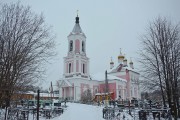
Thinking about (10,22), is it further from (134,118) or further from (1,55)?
(134,118)

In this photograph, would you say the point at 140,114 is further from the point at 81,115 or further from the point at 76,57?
the point at 76,57

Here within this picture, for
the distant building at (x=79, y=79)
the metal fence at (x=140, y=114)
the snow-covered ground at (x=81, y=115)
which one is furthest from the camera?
the distant building at (x=79, y=79)

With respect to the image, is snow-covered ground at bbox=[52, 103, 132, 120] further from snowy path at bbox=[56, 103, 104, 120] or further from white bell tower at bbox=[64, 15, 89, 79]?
white bell tower at bbox=[64, 15, 89, 79]

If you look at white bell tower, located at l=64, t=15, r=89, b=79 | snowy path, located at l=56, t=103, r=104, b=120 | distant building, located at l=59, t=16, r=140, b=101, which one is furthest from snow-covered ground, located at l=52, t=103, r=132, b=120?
white bell tower, located at l=64, t=15, r=89, b=79

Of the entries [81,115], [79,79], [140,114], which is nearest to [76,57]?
[79,79]

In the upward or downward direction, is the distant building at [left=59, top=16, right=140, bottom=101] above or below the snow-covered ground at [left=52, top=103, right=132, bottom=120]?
above

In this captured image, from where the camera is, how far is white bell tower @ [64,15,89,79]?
48.4m

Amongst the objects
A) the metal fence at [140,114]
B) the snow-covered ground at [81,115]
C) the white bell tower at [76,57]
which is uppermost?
the white bell tower at [76,57]

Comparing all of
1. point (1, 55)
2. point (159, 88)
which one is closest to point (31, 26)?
point (1, 55)

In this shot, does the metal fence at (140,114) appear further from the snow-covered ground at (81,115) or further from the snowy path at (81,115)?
the snowy path at (81,115)

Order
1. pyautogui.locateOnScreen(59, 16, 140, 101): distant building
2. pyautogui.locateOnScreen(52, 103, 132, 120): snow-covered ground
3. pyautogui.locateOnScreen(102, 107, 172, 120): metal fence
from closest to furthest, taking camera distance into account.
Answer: pyautogui.locateOnScreen(102, 107, 172, 120): metal fence → pyautogui.locateOnScreen(52, 103, 132, 120): snow-covered ground → pyautogui.locateOnScreen(59, 16, 140, 101): distant building

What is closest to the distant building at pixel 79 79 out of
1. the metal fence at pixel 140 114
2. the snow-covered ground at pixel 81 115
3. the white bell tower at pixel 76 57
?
the white bell tower at pixel 76 57

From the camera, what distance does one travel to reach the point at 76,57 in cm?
4847

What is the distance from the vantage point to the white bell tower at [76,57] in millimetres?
48375
